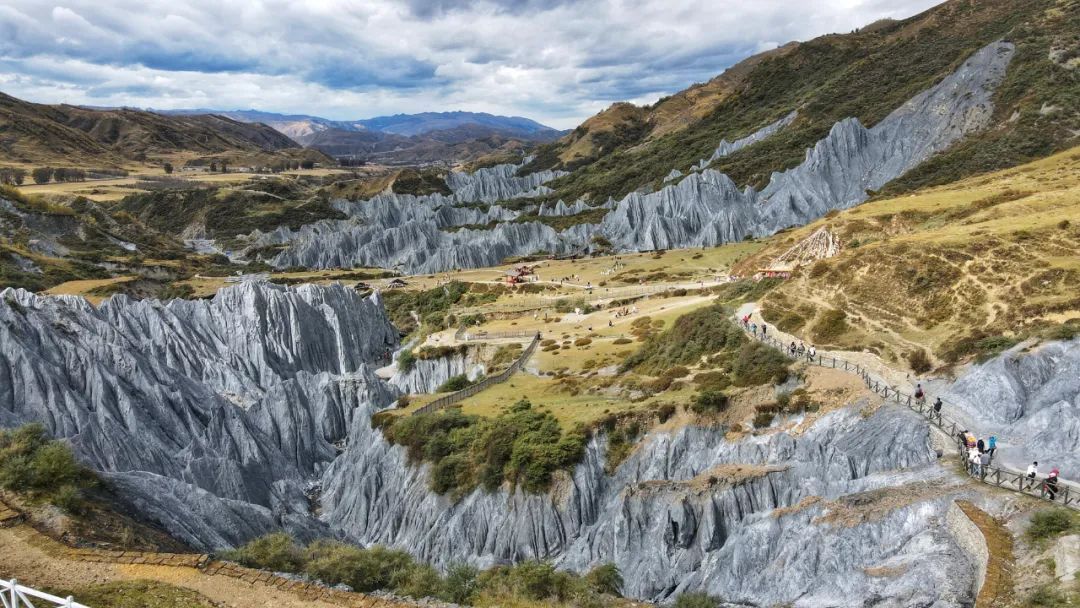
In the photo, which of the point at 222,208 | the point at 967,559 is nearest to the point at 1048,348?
the point at 967,559

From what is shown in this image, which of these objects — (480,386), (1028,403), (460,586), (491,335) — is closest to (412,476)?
(480,386)

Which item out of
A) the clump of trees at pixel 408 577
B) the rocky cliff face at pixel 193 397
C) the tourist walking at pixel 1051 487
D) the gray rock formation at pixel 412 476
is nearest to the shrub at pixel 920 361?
the gray rock formation at pixel 412 476

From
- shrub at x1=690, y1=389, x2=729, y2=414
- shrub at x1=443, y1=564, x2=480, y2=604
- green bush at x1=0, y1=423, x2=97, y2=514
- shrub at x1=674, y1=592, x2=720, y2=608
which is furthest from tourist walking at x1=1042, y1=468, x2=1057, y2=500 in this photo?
green bush at x1=0, y1=423, x2=97, y2=514

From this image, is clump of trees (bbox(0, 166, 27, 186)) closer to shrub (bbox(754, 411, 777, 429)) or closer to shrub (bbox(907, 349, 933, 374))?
shrub (bbox(754, 411, 777, 429))

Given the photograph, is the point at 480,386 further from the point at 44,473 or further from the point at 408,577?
the point at 44,473

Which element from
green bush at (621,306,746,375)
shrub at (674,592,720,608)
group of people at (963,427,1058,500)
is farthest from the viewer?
green bush at (621,306,746,375)

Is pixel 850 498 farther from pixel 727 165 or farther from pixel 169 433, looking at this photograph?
Answer: pixel 727 165
